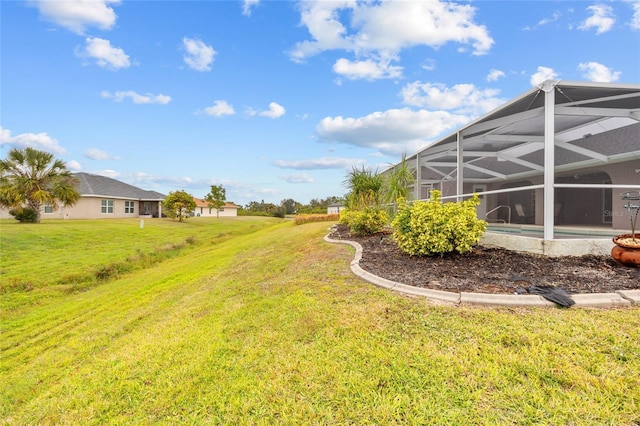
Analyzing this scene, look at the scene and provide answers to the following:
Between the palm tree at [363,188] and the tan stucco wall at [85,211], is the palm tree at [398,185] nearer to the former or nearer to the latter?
the palm tree at [363,188]

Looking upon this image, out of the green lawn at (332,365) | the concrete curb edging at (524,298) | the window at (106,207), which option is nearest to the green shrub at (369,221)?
the green lawn at (332,365)

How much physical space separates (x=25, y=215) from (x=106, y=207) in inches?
389

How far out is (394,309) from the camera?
324 cm

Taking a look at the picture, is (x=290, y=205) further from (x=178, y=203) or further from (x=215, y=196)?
(x=178, y=203)

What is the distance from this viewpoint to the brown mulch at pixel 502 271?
3.73m

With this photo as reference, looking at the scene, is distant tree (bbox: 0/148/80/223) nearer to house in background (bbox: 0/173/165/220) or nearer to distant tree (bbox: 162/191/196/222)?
house in background (bbox: 0/173/165/220)

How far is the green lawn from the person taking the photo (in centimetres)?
192

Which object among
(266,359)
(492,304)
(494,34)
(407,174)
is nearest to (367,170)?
(407,174)

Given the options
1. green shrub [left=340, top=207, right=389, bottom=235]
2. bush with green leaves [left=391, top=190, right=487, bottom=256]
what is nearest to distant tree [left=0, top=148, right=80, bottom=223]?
green shrub [left=340, top=207, right=389, bottom=235]

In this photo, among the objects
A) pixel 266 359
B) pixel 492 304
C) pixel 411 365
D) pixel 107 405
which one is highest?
pixel 492 304

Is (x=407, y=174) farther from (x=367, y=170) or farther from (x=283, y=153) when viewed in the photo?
(x=283, y=153)

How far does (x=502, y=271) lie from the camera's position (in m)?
4.50

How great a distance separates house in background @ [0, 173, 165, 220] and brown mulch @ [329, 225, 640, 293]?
1201 inches

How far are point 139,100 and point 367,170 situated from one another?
41.8ft
